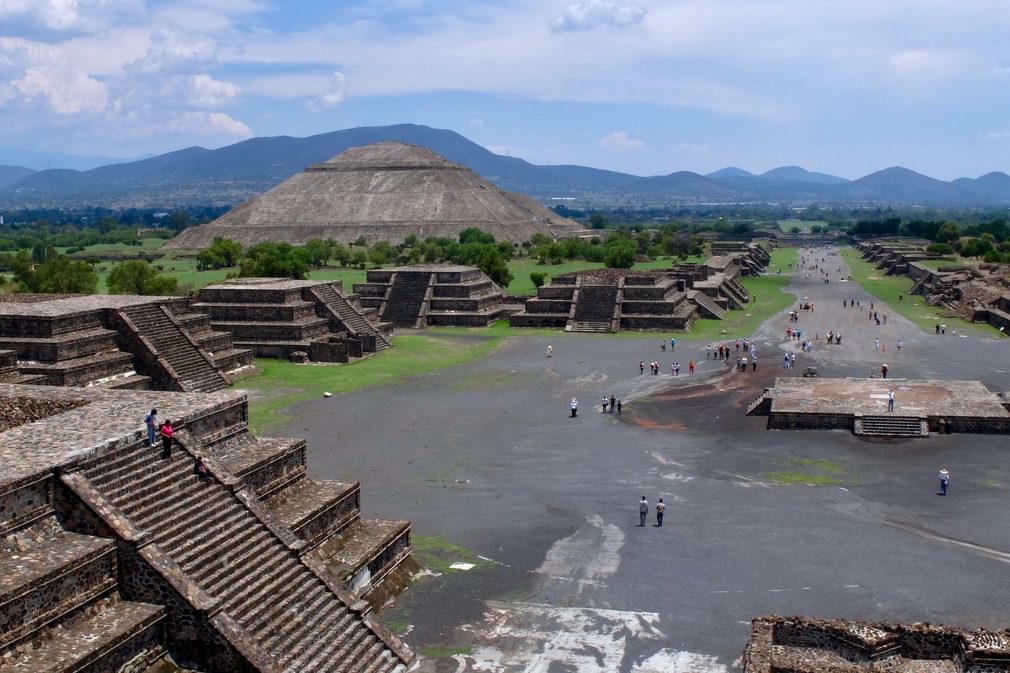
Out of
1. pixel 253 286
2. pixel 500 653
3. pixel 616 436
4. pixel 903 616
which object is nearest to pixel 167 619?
pixel 500 653

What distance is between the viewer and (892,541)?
21875 mm

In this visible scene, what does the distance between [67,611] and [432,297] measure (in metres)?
50.6

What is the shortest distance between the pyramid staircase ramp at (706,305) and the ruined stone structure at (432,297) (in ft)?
43.1

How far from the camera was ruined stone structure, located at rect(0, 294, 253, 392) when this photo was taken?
33.8 metres

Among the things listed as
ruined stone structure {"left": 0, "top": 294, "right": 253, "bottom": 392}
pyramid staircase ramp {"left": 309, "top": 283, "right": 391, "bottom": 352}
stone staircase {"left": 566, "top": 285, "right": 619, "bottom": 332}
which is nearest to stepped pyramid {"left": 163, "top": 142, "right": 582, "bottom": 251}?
stone staircase {"left": 566, "top": 285, "right": 619, "bottom": 332}

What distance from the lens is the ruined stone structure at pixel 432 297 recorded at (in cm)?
6150

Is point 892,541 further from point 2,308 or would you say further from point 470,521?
point 2,308

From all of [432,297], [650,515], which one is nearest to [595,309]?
[432,297]

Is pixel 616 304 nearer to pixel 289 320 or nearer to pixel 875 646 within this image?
pixel 289 320

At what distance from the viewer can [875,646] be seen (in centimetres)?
1505

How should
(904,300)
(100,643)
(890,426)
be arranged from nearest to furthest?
(100,643), (890,426), (904,300)

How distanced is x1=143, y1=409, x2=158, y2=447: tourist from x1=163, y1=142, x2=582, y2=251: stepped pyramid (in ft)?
387

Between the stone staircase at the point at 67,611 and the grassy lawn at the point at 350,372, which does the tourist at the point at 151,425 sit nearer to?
the stone staircase at the point at 67,611

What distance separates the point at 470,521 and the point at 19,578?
12.0m
